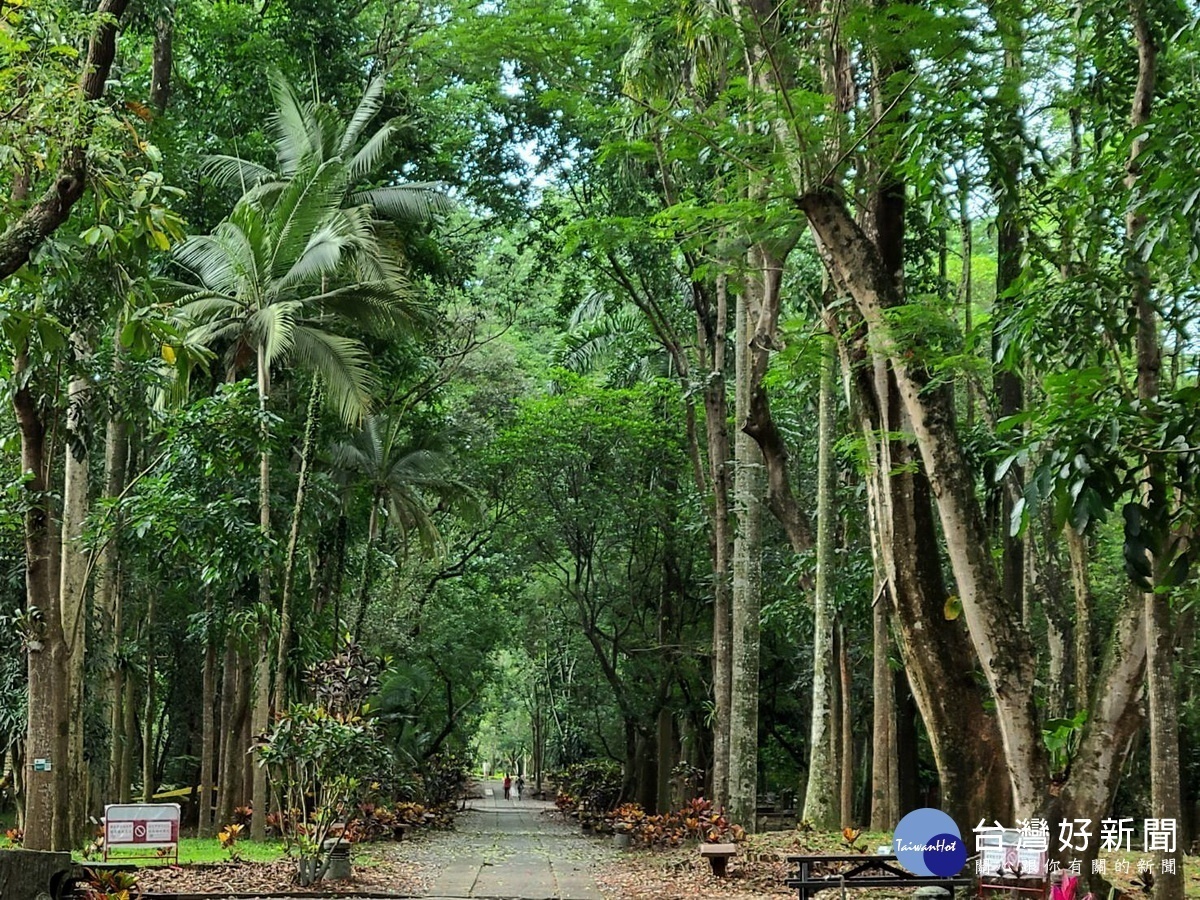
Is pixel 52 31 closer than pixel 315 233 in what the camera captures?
Yes

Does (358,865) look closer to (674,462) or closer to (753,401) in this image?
(753,401)

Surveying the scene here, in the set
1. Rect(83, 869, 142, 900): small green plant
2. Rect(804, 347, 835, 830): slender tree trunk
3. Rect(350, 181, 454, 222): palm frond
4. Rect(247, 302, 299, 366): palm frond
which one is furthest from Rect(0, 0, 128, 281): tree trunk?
Rect(350, 181, 454, 222): palm frond

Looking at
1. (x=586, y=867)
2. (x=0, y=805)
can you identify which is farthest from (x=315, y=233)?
(x=0, y=805)

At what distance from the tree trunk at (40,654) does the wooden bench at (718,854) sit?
249 inches

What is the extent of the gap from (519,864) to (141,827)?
5819 mm

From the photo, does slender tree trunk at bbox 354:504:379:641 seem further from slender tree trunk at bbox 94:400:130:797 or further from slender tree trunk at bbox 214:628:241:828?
slender tree trunk at bbox 94:400:130:797

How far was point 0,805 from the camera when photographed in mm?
30281

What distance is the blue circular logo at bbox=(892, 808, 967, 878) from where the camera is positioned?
6637mm

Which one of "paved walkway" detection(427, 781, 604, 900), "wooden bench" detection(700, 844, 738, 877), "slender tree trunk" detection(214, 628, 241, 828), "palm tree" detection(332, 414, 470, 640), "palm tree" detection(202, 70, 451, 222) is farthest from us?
"palm tree" detection(332, 414, 470, 640)

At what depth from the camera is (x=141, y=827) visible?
12.5 meters

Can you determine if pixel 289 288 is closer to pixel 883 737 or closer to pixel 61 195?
pixel 883 737

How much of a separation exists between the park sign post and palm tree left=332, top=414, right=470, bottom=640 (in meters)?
9.46

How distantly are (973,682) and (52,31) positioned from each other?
7136 millimetres

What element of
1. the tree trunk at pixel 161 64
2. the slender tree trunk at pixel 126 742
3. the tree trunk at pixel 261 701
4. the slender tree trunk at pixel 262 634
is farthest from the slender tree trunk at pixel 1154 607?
the slender tree trunk at pixel 126 742
